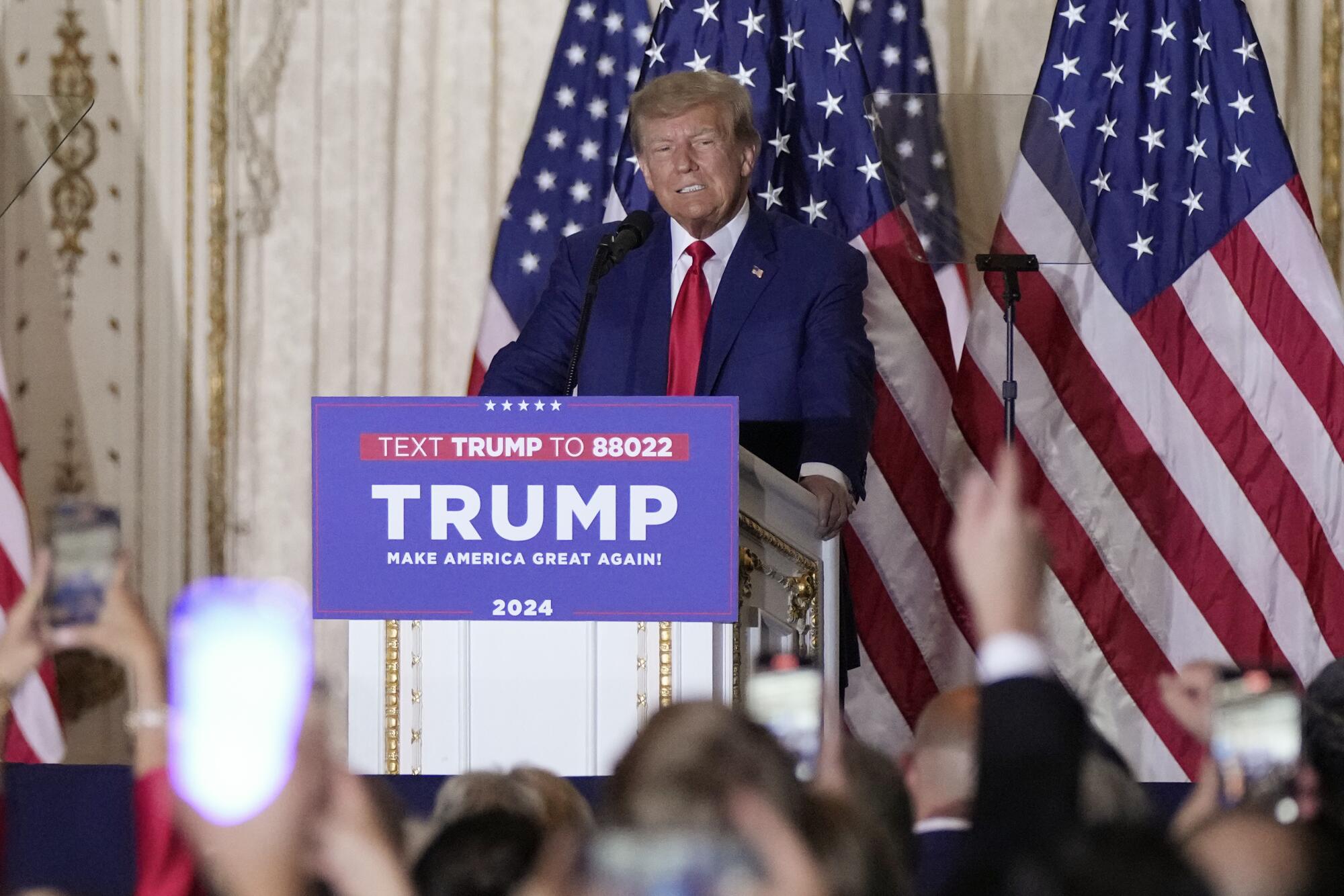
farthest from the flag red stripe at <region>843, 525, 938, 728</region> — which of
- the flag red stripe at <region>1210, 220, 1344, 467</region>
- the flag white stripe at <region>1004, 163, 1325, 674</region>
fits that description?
the flag red stripe at <region>1210, 220, 1344, 467</region>

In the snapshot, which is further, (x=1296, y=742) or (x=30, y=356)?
(x=30, y=356)

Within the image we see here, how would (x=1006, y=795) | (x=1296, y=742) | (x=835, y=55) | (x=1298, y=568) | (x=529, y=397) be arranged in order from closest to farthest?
(x=1006, y=795)
(x=1296, y=742)
(x=529, y=397)
(x=1298, y=568)
(x=835, y=55)

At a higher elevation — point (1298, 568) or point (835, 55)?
point (835, 55)

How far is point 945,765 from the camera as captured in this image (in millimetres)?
1667

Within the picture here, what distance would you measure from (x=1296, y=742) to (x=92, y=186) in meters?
5.12

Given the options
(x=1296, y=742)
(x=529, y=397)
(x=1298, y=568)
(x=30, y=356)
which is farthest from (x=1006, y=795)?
(x=30, y=356)

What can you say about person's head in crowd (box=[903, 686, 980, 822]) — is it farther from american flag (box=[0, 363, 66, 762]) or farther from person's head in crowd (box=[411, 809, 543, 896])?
american flag (box=[0, 363, 66, 762])

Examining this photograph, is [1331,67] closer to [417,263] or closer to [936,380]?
[936,380]

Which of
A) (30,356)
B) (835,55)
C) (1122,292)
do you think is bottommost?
(30,356)

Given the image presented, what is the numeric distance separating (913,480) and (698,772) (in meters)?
4.28

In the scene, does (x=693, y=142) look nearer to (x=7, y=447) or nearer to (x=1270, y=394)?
(x=1270, y=394)

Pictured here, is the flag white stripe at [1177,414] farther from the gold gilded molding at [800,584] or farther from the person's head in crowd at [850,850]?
the person's head in crowd at [850,850]

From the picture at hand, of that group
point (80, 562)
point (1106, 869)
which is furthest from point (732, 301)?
point (1106, 869)

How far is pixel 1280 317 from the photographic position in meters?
5.06
